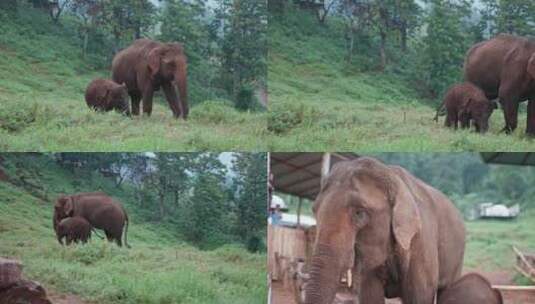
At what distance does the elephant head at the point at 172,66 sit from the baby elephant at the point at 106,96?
1.18 ft

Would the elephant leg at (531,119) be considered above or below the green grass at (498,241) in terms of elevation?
above

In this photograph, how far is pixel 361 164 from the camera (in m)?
5.12

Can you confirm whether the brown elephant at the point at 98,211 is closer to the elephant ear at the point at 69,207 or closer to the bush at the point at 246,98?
the elephant ear at the point at 69,207

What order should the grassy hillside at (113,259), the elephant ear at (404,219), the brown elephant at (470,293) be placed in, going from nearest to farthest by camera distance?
the elephant ear at (404,219)
the brown elephant at (470,293)
the grassy hillside at (113,259)

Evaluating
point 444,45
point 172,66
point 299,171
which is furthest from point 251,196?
point 444,45

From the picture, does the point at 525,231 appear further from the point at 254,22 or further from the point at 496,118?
the point at 254,22

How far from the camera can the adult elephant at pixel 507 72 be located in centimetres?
823

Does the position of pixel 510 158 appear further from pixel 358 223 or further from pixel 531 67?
pixel 358 223

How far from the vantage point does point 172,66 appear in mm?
8711

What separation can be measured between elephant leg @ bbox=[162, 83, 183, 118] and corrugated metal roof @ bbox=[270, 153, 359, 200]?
3.32 ft

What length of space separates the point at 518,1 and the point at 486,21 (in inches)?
14.3

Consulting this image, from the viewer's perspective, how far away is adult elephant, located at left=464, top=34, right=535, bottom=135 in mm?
8227

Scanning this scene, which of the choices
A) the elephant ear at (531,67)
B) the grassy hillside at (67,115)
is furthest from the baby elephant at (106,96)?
the elephant ear at (531,67)

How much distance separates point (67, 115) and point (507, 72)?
418cm
